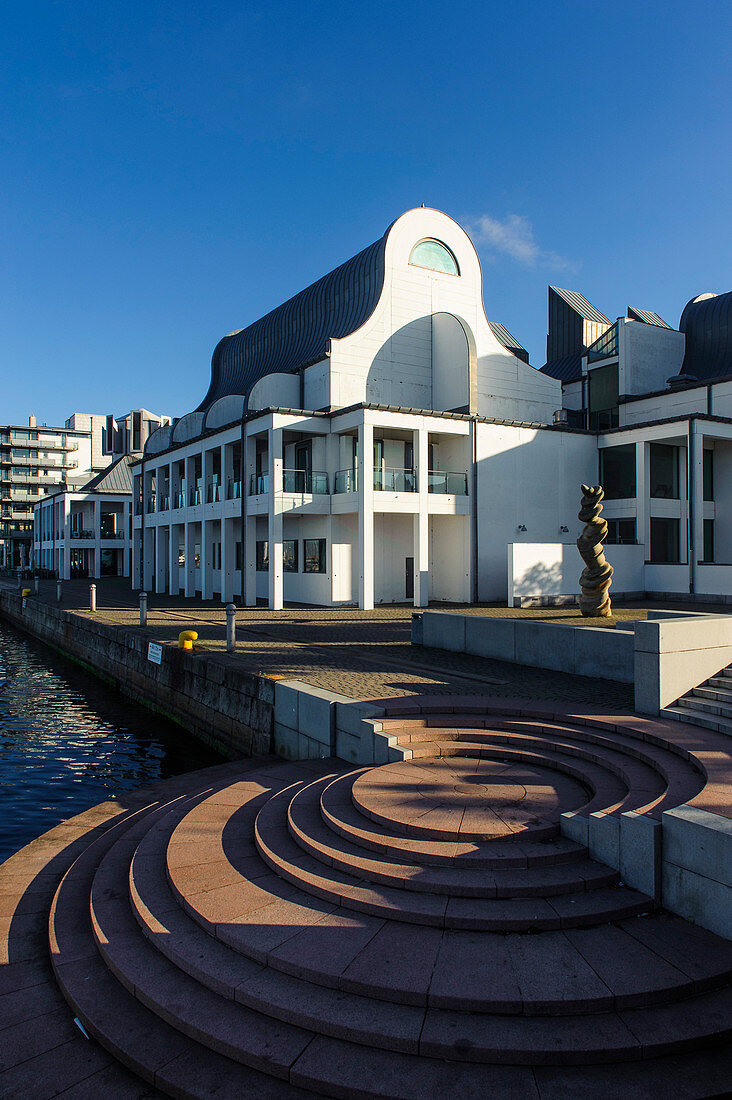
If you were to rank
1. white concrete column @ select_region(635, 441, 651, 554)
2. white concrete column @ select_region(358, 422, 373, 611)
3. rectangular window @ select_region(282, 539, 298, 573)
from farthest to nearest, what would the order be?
rectangular window @ select_region(282, 539, 298, 573) < white concrete column @ select_region(635, 441, 651, 554) < white concrete column @ select_region(358, 422, 373, 611)

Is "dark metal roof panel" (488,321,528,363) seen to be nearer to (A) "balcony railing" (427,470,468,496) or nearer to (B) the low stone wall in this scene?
(A) "balcony railing" (427,470,468,496)

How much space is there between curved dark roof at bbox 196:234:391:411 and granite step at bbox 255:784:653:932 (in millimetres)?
25516

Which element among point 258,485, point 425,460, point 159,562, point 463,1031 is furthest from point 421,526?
point 463,1031

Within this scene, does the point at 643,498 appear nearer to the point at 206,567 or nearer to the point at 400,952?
the point at 206,567

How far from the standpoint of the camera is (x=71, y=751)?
13984 millimetres

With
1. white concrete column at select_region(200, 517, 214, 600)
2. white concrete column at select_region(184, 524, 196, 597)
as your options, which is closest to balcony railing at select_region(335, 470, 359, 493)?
white concrete column at select_region(200, 517, 214, 600)

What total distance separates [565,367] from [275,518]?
83.7 ft

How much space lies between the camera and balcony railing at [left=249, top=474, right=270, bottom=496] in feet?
90.1

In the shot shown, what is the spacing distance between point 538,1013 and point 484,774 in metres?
3.50

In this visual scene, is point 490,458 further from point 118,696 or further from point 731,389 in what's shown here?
point 118,696

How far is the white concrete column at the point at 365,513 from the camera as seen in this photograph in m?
25.5

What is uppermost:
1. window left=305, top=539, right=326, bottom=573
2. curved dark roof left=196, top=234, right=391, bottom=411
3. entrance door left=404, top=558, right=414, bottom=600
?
curved dark roof left=196, top=234, right=391, bottom=411

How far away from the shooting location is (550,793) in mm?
6852

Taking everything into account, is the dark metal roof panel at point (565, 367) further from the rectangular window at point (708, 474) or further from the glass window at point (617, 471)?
the rectangular window at point (708, 474)
